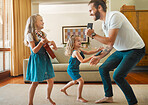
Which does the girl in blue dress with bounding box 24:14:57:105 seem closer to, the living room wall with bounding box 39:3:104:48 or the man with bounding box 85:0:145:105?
the man with bounding box 85:0:145:105

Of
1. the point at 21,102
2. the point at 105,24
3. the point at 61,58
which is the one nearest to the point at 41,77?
the point at 21,102

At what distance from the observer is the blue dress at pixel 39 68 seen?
70.2 inches

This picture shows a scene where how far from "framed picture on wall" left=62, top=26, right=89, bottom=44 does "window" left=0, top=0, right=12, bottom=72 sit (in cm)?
377

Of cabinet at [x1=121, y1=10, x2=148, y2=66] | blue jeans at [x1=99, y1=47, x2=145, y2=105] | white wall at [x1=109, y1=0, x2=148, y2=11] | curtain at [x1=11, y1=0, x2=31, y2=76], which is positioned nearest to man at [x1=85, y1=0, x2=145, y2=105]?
blue jeans at [x1=99, y1=47, x2=145, y2=105]

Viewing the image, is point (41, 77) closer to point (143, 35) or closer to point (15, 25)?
point (15, 25)

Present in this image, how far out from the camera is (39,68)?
180cm

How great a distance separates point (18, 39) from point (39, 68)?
111 inches

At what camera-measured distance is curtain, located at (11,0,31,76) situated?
414cm

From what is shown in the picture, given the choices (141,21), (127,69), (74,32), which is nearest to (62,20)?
(74,32)

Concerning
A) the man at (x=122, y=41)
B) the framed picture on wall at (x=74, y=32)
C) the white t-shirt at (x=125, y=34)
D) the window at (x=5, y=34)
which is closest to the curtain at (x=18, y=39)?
the window at (x=5, y=34)

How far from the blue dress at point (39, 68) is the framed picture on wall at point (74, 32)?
578cm

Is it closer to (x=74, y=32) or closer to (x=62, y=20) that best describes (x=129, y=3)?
(x=74, y=32)

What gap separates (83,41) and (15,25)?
4019 mm

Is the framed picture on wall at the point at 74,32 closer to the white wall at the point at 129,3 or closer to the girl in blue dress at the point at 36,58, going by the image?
the white wall at the point at 129,3
